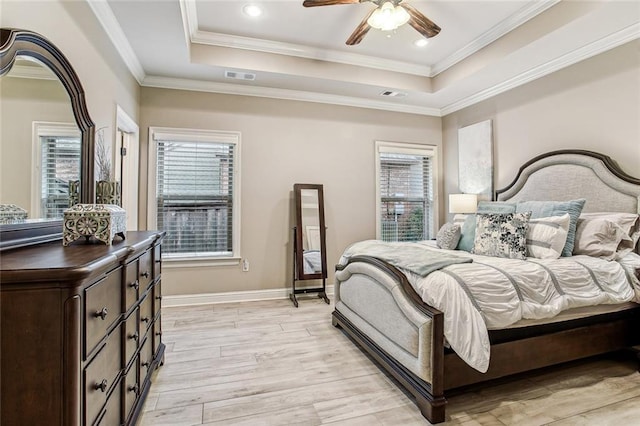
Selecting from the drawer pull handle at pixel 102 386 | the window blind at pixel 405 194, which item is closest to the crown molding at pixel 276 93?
the window blind at pixel 405 194

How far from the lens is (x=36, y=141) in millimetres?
1514

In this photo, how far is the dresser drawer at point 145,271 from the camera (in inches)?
68.0

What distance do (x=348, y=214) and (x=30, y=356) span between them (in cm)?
384

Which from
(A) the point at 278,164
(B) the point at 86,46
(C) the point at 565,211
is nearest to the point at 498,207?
(C) the point at 565,211

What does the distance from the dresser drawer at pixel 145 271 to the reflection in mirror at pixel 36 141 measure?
50cm

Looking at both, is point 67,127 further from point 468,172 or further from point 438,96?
point 468,172

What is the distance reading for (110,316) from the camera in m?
1.25

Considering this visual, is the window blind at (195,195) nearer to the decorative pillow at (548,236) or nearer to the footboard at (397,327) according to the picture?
the footboard at (397,327)

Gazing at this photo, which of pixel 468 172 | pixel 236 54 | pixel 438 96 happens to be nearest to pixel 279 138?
pixel 236 54

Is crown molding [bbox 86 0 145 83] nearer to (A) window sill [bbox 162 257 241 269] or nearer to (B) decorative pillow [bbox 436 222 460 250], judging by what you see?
(A) window sill [bbox 162 257 241 269]

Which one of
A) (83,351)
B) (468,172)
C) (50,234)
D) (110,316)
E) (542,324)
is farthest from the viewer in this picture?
(468,172)

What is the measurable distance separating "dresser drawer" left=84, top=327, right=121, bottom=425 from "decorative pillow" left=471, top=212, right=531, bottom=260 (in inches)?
111

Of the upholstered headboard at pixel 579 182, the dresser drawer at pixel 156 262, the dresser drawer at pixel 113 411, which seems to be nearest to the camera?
the dresser drawer at pixel 113 411

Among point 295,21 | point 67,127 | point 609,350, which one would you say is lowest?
point 609,350
